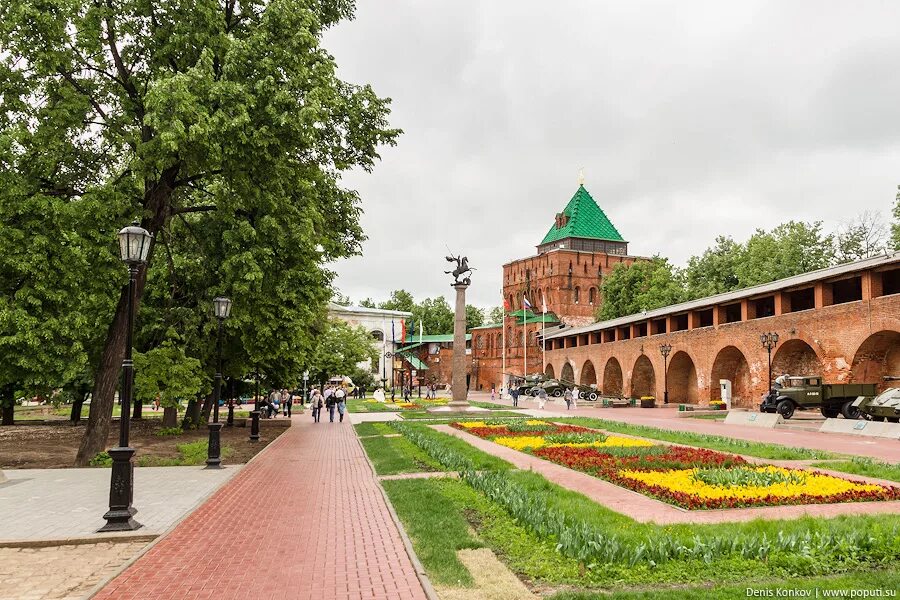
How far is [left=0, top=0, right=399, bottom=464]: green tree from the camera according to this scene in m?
12.6

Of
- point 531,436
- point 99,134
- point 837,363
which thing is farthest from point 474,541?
point 837,363

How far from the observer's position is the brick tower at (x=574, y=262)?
80.3m

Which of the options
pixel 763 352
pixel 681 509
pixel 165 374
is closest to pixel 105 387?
pixel 165 374

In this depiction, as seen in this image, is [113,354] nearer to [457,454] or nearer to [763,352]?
[457,454]

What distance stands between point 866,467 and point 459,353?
2573cm

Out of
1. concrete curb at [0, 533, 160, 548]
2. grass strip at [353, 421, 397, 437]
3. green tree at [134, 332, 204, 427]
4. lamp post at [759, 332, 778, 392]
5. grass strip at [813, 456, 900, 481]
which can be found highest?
lamp post at [759, 332, 778, 392]

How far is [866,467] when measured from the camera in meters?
12.0

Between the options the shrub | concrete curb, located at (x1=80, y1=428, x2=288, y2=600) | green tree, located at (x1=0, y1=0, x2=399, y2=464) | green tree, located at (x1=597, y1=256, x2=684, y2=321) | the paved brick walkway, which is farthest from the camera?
green tree, located at (x1=597, y1=256, x2=684, y2=321)

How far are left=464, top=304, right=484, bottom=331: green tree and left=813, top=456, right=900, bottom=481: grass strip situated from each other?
100350 mm

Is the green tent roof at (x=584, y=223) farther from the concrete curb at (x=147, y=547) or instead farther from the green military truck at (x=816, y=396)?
the concrete curb at (x=147, y=547)

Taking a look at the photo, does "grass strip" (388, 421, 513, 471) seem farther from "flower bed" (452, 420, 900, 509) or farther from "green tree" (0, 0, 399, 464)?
"green tree" (0, 0, 399, 464)

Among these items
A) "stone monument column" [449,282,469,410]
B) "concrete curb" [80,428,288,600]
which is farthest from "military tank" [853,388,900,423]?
"concrete curb" [80,428,288,600]

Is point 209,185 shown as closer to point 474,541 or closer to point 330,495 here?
point 330,495

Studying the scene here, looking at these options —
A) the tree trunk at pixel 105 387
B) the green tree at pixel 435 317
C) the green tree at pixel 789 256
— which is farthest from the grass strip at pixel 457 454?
the green tree at pixel 435 317
